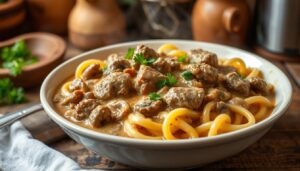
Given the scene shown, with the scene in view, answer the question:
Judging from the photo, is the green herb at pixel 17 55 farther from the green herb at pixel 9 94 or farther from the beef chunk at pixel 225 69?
the beef chunk at pixel 225 69

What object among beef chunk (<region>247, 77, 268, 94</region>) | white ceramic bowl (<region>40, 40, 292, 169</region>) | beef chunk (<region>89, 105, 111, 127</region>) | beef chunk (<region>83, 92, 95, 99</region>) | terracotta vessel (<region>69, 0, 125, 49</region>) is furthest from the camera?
terracotta vessel (<region>69, 0, 125, 49</region>)

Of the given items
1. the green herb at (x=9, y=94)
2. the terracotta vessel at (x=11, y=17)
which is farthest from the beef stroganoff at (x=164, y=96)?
the terracotta vessel at (x=11, y=17)

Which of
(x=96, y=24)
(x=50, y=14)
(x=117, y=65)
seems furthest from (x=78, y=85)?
(x=50, y=14)

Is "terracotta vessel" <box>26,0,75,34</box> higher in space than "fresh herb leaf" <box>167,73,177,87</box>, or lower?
lower

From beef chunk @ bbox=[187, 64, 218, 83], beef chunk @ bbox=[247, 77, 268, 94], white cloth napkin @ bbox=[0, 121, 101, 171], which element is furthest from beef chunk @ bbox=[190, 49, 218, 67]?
white cloth napkin @ bbox=[0, 121, 101, 171]

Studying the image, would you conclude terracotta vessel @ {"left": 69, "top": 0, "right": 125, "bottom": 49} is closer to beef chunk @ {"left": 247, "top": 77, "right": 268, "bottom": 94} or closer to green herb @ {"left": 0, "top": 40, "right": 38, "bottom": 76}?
green herb @ {"left": 0, "top": 40, "right": 38, "bottom": 76}

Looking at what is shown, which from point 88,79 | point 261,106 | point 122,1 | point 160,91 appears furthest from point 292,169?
point 122,1

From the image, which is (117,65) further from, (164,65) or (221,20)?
(221,20)
